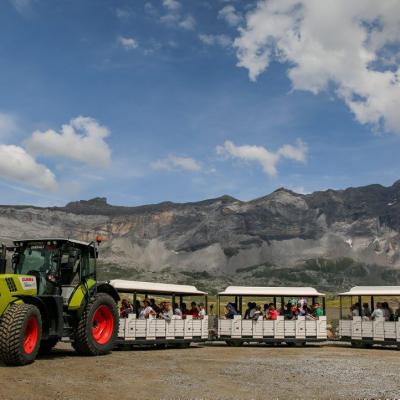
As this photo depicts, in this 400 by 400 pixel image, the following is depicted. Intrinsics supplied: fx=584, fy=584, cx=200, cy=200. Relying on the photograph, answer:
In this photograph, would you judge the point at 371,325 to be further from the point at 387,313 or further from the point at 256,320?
the point at 256,320

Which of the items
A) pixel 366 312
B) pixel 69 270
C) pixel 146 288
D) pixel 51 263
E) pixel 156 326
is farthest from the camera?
pixel 366 312

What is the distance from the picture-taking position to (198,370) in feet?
44.9

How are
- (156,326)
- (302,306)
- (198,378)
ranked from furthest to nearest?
(302,306), (156,326), (198,378)

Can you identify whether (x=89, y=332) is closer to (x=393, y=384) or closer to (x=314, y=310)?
(x=393, y=384)

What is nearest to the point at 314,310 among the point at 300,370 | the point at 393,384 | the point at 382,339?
the point at 382,339

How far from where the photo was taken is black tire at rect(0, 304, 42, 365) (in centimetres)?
1231

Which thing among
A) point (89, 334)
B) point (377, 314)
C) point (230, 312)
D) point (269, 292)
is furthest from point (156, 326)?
point (377, 314)

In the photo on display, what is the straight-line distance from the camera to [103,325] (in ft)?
53.8

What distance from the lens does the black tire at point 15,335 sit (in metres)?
12.3

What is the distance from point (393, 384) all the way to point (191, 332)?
1103 cm

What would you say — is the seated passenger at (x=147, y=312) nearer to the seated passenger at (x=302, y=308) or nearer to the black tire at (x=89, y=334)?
the black tire at (x=89, y=334)

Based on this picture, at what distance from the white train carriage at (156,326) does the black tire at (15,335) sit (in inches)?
260

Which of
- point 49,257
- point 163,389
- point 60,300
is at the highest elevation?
point 49,257

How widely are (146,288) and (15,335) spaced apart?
8.72 metres
